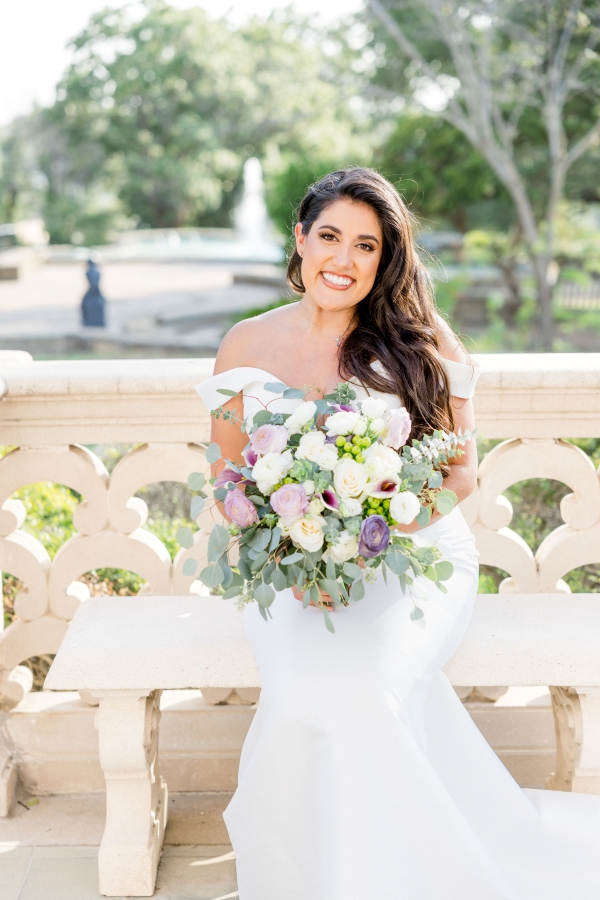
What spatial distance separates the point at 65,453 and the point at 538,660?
1444 mm

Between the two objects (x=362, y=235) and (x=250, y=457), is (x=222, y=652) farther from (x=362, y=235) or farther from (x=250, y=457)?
(x=362, y=235)

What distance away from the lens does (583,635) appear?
8.03 feet

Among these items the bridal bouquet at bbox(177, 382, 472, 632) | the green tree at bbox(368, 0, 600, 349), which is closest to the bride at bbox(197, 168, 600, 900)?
the bridal bouquet at bbox(177, 382, 472, 632)

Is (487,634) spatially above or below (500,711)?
above

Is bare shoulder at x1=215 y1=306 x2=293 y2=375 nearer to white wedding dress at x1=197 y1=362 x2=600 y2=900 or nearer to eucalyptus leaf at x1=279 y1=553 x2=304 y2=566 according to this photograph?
white wedding dress at x1=197 y1=362 x2=600 y2=900

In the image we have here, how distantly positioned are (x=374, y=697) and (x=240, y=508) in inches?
20.6

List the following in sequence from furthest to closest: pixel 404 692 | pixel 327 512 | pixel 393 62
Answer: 1. pixel 393 62
2. pixel 404 692
3. pixel 327 512

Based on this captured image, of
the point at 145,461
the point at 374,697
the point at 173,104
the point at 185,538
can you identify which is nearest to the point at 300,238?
the point at 145,461

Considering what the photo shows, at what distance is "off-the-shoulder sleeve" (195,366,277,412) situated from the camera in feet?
8.53

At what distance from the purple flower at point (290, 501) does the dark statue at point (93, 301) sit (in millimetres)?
14745

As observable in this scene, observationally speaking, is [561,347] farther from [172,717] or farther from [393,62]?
[172,717]

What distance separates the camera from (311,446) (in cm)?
199

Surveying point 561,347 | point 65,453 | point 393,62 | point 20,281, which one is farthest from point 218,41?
point 65,453

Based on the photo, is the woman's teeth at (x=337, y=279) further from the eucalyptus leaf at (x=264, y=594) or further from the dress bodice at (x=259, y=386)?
the eucalyptus leaf at (x=264, y=594)
